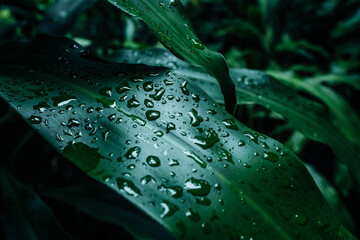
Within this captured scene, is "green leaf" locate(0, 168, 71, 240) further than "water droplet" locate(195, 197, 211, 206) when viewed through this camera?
Yes

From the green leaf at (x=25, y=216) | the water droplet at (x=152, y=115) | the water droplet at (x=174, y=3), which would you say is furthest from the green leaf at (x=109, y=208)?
the water droplet at (x=174, y=3)

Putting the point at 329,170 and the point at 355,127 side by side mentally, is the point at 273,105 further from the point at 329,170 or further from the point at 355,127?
the point at 329,170

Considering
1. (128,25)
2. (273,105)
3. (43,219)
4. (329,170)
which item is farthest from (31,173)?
(329,170)

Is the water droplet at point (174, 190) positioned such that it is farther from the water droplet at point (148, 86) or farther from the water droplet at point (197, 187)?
the water droplet at point (148, 86)

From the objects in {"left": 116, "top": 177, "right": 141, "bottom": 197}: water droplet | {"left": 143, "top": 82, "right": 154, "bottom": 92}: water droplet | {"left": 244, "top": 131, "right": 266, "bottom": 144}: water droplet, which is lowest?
{"left": 116, "top": 177, "right": 141, "bottom": 197}: water droplet

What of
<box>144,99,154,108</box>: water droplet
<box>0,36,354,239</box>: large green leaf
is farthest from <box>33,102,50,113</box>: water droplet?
<box>144,99,154,108</box>: water droplet

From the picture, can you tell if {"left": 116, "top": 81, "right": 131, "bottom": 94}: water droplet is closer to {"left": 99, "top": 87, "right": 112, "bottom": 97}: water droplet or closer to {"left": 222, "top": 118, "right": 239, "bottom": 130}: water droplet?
{"left": 99, "top": 87, "right": 112, "bottom": 97}: water droplet

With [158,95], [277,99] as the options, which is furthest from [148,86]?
[277,99]
